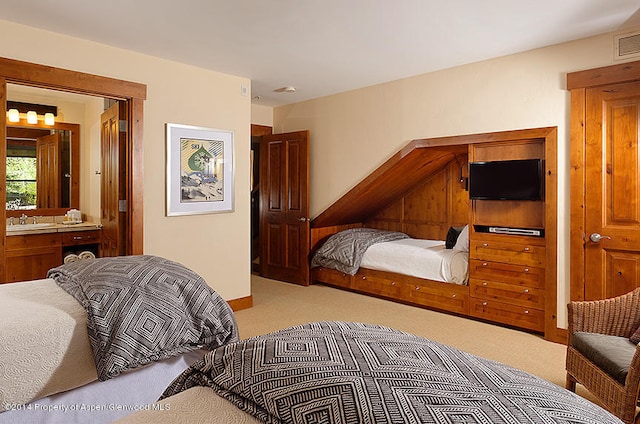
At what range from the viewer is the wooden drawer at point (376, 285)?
16.3 ft

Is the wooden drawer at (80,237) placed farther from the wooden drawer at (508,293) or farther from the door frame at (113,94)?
the wooden drawer at (508,293)

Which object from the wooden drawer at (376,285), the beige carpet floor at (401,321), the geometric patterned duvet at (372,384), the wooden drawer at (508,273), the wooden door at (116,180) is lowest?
the beige carpet floor at (401,321)

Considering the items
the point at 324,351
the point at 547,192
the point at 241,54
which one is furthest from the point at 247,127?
the point at 324,351

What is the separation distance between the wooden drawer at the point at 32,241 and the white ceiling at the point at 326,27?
2.35 m

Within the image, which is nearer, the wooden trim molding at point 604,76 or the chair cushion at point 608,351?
the chair cushion at point 608,351

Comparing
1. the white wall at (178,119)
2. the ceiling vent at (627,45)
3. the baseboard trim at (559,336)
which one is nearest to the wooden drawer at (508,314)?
the baseboard trim at (559,336)

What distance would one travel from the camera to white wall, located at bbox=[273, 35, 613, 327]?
361 centimetres

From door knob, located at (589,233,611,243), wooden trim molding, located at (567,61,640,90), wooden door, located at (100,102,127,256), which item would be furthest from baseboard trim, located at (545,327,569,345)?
wooden door, located at (100,102,127,256)

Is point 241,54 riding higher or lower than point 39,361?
higher

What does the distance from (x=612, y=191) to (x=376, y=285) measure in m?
2.64

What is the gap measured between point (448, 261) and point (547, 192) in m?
1.22

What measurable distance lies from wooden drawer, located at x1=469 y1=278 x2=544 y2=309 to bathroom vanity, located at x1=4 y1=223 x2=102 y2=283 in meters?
4.32

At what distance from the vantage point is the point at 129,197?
12.4ft

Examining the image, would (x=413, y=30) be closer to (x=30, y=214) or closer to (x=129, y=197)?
(x=129, y=197)
